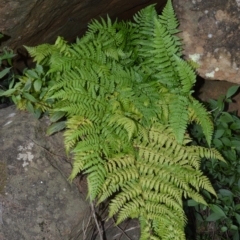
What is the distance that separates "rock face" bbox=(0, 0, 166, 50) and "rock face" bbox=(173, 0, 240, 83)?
59 centimetres

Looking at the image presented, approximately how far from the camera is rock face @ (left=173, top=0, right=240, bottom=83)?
12.5ft

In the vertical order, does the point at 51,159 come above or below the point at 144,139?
above

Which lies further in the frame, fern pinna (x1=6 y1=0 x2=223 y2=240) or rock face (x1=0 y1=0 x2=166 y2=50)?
rock face (x1=0 y1=0 x2=166 y2=50)

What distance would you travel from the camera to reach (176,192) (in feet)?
10.2

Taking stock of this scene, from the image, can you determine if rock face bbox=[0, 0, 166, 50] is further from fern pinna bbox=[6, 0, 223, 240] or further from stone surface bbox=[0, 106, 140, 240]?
stone surface bbox=[0, 106, 140, 240]

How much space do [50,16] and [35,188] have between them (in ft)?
5.25

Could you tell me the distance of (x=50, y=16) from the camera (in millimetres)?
3766

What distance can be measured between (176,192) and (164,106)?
0.70m

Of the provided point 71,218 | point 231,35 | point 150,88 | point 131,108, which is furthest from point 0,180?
point 231,35

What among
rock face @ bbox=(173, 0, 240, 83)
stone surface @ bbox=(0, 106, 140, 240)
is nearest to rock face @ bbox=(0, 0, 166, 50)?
rock face @ bbox=(173, 0, 240, 83)

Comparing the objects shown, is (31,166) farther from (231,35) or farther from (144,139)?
(231,35)

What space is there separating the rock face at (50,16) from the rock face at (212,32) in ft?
1.93

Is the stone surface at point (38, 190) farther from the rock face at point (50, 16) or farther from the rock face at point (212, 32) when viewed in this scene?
the rock face at point (212, 32)

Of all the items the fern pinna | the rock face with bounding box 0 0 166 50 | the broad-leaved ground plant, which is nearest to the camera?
the fern pinna
